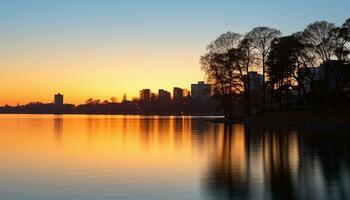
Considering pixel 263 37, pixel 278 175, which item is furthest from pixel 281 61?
pixel 278 175

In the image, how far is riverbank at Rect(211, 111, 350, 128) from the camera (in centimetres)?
5954

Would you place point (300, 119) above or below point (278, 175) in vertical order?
above

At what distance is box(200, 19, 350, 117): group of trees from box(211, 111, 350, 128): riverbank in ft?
12.8

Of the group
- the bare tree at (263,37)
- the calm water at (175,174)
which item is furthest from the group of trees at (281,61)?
the calm water at (175,174)

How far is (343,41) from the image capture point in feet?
220

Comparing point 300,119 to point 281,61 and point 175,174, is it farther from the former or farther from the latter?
point 175,174

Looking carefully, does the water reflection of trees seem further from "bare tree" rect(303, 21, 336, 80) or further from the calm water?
"bare tree" rect(303, 21, 336, 80)

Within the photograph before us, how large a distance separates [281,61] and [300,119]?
1032cm

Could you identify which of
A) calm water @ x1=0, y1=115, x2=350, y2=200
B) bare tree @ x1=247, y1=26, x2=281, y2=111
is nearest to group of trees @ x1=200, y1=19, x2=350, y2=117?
bare tree @ x1=247, y1=26, x2=281, y2=111

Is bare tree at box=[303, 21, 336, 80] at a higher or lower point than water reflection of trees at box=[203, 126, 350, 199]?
higher

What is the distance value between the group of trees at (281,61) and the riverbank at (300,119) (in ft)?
12.8

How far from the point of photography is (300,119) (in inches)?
2638

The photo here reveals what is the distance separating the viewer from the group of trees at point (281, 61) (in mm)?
68625

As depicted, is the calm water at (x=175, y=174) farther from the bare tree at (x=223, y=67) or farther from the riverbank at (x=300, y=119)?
the bare tree at (x=223, y=67)
